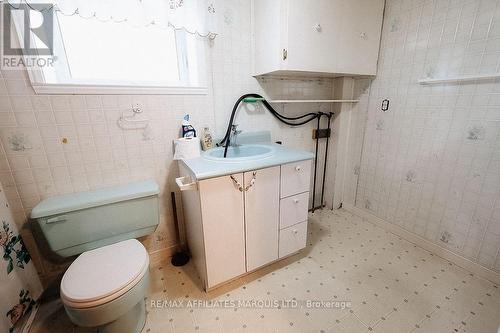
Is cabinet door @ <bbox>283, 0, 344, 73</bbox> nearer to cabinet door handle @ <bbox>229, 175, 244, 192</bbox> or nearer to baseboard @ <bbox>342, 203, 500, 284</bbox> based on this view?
cabinet door handle @ <bbox>229, 175, 244, 192</bbox>

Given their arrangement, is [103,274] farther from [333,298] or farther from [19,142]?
Answer: [333,298]

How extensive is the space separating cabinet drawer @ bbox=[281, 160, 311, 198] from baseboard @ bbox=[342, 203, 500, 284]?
1.06m

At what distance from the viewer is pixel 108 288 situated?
92 centimetres

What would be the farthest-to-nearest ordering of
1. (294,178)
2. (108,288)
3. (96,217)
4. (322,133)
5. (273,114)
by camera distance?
(322,133)
(273,114)
(294,178)
(96,217)
(108,288)

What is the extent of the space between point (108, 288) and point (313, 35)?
1811 millimetres

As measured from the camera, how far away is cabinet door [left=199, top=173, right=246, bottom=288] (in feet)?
3.79

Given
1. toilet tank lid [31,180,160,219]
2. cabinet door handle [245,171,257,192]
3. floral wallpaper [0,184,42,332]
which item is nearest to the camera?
floral wallpaper [0,184,42,332]

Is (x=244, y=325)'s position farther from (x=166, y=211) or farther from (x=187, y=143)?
(x=187, y=143)

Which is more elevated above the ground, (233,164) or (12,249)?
(233,164)

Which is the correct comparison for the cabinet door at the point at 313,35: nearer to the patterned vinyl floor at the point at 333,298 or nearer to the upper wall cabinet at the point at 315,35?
the upper wall cabinet at the point at 315,35

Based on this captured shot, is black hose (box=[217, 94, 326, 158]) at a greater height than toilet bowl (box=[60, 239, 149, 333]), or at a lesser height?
greater

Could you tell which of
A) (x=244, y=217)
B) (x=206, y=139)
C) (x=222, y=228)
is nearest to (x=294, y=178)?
(x=244, y=217)

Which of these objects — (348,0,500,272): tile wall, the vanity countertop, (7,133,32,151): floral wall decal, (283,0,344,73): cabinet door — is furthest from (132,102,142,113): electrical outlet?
(348,0,500,272): tile wall

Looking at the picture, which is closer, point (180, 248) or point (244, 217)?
point (244, 217)
